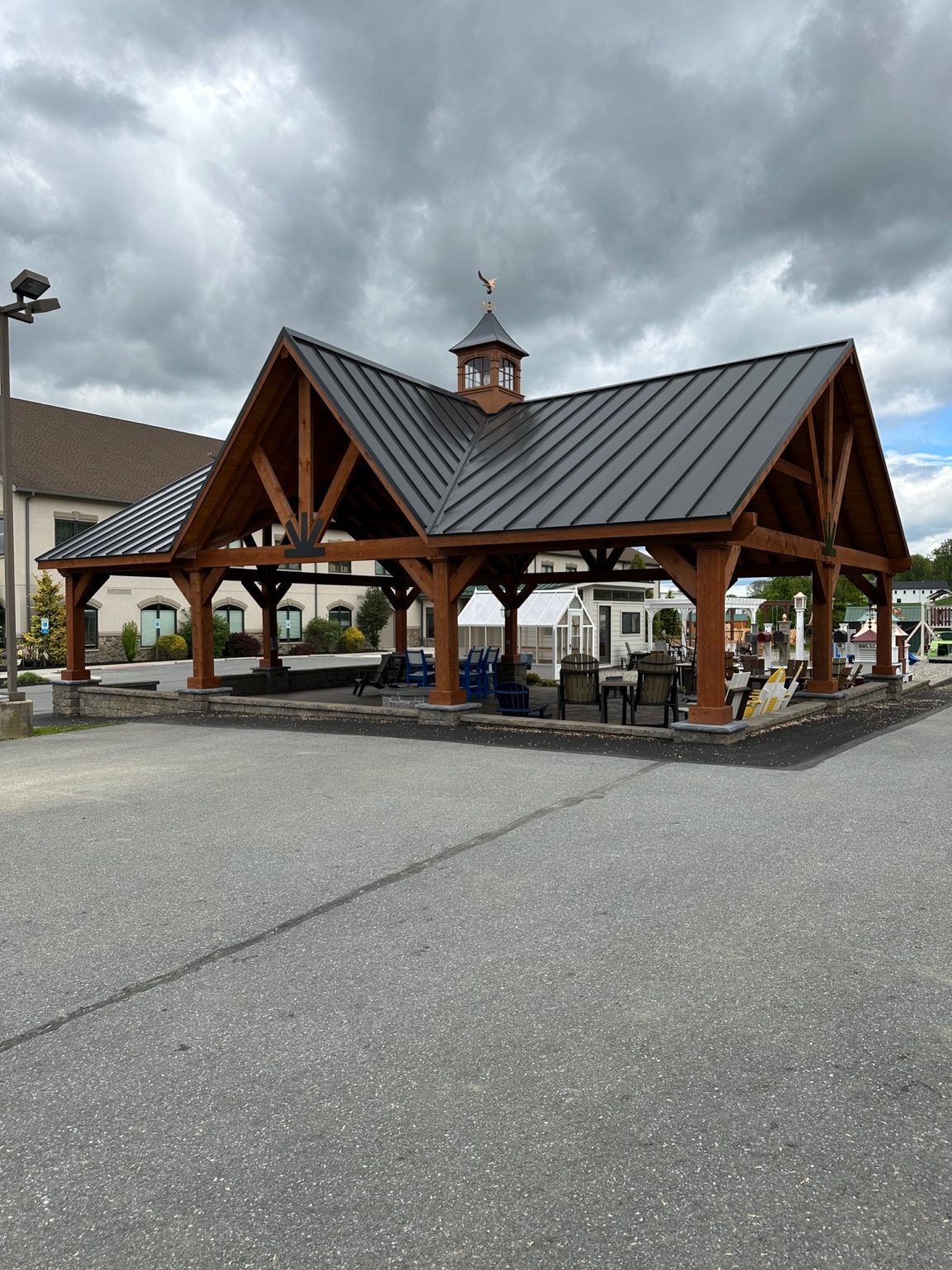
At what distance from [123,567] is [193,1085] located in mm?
15876

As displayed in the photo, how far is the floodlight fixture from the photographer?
13016 millimetres

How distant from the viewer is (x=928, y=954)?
462cm

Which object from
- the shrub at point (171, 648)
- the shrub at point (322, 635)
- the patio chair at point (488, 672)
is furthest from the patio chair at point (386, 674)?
the shrub at point (322, 635)

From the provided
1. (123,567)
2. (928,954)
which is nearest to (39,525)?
(123,567)

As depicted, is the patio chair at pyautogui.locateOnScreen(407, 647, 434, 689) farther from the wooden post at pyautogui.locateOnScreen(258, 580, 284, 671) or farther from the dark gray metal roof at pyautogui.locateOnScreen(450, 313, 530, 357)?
the dark gray metal roof at pyautogui.locateOnScreen(450, 313, 530, 357)

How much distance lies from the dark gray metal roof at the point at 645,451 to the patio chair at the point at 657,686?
8.53ft

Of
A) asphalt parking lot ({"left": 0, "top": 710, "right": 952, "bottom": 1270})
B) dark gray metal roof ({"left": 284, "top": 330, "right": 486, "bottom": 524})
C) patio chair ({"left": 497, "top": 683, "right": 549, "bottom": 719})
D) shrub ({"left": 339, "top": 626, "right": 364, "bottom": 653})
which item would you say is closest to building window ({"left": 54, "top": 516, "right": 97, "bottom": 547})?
shrub ({"left": 339, "top": 626, "right": 364, "bottom": 653})

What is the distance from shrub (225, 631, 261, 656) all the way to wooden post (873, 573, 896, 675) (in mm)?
27185

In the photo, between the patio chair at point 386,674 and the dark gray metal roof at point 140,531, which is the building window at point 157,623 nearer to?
the dark gray metal roof at point 140,531

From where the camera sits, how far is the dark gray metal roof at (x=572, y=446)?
40.8ft

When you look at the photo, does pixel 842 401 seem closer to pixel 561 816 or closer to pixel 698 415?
pixel 698 415

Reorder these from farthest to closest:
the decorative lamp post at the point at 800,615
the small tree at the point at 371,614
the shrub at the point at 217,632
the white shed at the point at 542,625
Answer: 1. the small tree at the point at 371,614
2. the shrub at the point at 217,632
3. the decorative lamp post at the point at 800,615
4. the white shed at the point at 542,625

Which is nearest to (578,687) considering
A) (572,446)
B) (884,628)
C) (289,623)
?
(572,446)

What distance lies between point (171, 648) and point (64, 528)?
6.30 metres
